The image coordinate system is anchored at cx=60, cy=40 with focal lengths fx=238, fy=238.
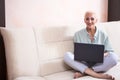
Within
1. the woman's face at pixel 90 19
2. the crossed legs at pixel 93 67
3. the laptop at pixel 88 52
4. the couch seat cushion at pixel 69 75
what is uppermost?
the woman's face at pixel 90 19

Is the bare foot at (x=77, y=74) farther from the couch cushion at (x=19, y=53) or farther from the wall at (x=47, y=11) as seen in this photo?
the wall at (x=47, y=11)

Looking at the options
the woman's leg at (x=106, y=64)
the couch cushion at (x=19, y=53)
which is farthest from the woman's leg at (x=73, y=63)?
the couch cushion at (x=19, y=53)

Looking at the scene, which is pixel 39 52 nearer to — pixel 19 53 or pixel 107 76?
pixel 19 53

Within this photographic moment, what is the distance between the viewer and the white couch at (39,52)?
6.33 ft

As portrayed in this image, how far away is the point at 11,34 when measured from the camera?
1938 mm

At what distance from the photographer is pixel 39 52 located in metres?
2.04

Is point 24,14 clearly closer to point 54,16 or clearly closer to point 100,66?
point 54,16

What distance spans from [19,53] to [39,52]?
0.19 metres

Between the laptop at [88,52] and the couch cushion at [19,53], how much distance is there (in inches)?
14.0

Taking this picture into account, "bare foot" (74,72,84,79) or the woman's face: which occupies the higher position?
the woman's face

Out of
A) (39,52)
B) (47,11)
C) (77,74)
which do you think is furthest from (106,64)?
(47,11)

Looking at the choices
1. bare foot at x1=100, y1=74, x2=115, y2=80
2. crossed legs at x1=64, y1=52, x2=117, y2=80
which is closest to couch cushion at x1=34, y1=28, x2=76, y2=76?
crossed legs at x1=64, y1=52, x2=117, y2=80

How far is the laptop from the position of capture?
6.49 feet

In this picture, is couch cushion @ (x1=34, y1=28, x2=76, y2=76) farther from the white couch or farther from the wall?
the wall
